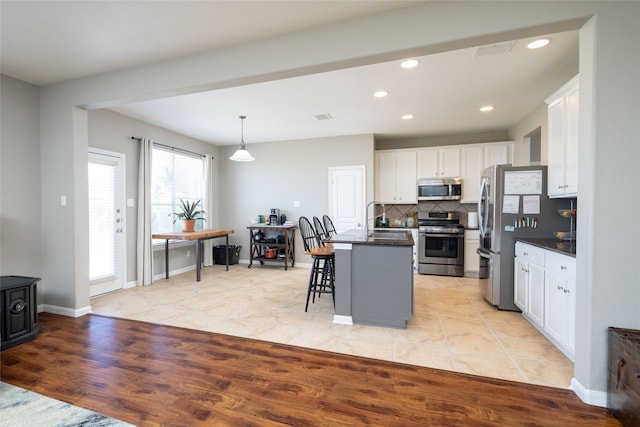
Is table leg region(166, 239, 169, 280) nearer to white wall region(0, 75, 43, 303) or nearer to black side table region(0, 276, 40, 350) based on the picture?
white wall region(0, 75, 43, 303)

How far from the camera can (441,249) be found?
5148 millimetres

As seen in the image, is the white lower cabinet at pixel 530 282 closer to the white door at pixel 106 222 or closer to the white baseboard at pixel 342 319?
the white baseboard at pixel 342 319

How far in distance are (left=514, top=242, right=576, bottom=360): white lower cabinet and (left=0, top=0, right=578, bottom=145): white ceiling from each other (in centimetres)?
190

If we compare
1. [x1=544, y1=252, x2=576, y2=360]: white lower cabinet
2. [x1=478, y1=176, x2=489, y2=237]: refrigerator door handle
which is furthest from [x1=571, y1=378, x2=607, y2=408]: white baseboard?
[x1=478, y1=176, x2=489, y2=237]: refrigerator door handle

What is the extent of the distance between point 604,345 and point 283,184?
532 centimetres

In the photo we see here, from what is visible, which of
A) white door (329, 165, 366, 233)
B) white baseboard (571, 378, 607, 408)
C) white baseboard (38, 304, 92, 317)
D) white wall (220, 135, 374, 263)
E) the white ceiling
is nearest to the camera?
white baseboard (571, 378, 607, 408)

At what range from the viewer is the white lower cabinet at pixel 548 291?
2.23 meters

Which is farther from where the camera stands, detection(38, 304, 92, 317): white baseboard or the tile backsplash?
the tile backsplash

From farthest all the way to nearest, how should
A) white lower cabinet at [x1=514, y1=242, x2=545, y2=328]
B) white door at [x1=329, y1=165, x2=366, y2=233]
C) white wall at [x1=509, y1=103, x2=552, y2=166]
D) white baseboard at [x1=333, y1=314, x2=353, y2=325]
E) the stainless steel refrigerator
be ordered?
white door at [x1=329, y1=165, x2=366, y2=233] → white wall at [x1=509, y1=103, x2=552, y2=166] → the stainless steel refrigerator → white baseboard at [x1=333, y1=314, x2=353, y2=325] → white lower cabinet at [x1=514, y1=242, x2=545, y2=328]

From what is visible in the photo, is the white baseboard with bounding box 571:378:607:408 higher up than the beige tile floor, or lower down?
higher up

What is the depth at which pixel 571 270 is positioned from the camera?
2182 millimetres

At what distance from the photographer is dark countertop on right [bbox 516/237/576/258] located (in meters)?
2.29

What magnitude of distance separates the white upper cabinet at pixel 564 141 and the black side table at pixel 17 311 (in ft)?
16.7

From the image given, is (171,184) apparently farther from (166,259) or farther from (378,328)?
(378,328)
